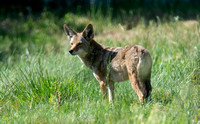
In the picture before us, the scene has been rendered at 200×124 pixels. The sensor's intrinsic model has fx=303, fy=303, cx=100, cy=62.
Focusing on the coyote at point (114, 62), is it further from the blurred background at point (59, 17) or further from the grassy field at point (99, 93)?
the blurred background at point (59, 17)

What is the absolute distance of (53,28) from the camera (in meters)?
12.0

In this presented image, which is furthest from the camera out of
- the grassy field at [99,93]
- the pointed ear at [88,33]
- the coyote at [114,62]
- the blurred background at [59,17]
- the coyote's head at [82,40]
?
the blurred background at [59,17]

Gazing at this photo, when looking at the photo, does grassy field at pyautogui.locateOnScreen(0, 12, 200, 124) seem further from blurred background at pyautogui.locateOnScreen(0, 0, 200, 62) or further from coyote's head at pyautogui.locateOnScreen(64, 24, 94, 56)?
blurred background at pyautogui.locateOnScreen(0, 0, 200, 62)

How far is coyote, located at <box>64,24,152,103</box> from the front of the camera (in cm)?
509

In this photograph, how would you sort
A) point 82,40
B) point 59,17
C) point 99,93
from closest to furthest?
point 99,93 < point 82,40 < point 59,17

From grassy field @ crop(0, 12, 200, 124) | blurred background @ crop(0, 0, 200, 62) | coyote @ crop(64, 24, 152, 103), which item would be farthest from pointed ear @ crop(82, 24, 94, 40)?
blurred background @ crop(0, 0, 200, 62)

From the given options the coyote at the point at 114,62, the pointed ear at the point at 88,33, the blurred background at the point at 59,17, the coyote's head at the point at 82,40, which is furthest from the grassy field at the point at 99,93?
the blurred background at the point at 59,17

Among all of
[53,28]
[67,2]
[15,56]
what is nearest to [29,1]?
[67,2]

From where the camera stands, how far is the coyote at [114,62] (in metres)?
5.09

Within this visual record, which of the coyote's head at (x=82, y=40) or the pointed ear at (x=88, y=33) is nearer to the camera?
the coyote's head at (x=82, y=40)

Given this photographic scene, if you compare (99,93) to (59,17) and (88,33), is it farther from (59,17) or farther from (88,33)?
(59,17)

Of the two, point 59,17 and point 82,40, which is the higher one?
point 82,40

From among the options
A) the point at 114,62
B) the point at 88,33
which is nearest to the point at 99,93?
the point at 114,62

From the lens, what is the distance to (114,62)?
564cm
